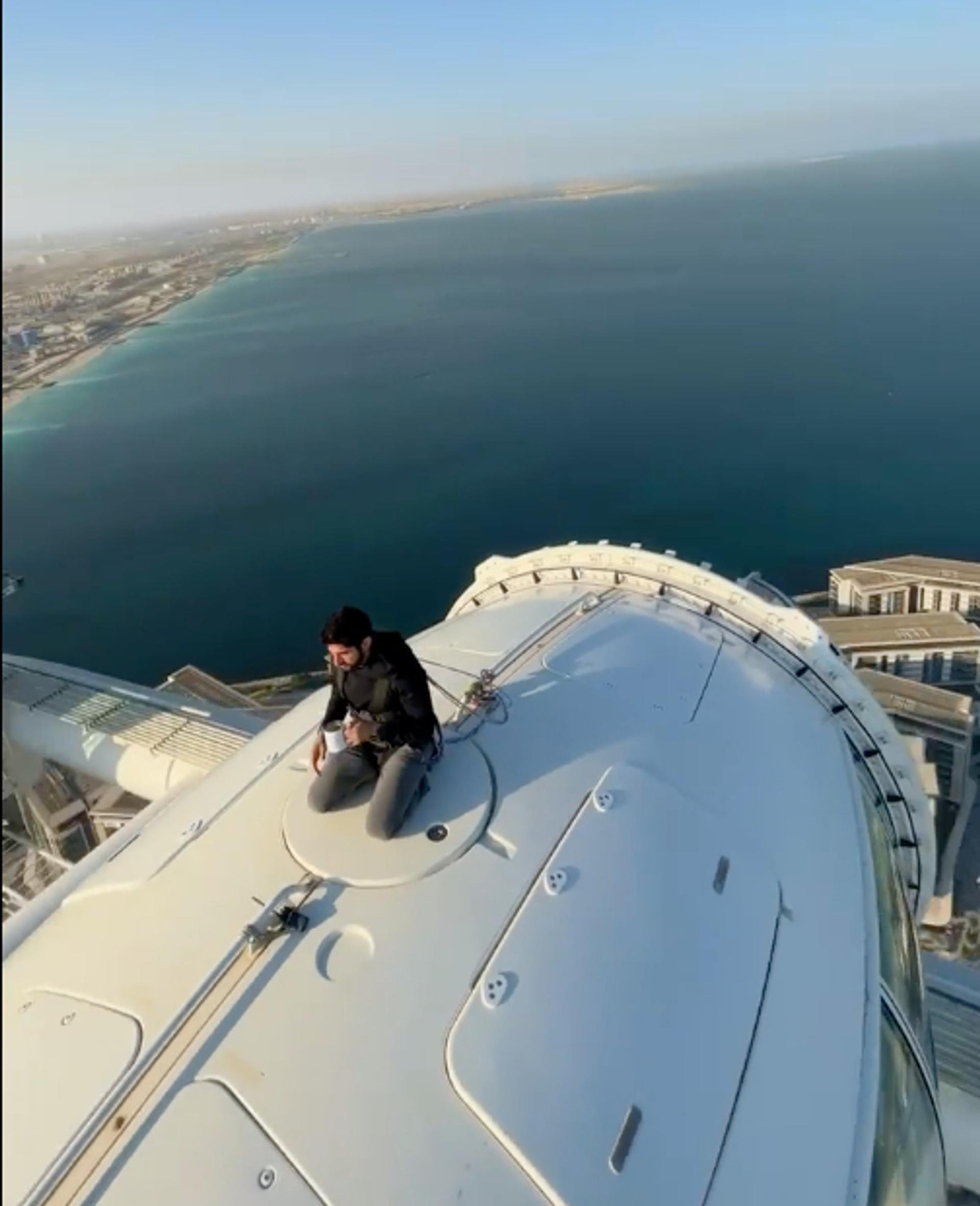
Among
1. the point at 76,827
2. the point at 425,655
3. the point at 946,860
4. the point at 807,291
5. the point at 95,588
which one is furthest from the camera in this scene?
the point at 807,291

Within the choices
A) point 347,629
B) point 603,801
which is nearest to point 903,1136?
point 603,801

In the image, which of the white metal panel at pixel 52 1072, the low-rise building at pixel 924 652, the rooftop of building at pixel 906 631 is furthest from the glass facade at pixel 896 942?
the low-rise building at pixel 924 652

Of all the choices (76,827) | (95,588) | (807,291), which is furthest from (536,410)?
(76,827)

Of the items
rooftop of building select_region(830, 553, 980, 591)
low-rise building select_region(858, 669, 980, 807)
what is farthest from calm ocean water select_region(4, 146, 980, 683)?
low-rise building select_region(858, 669, 980, 807)

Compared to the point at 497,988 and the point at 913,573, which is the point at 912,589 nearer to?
the point at 913,573

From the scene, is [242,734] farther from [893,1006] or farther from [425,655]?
[893,1006]

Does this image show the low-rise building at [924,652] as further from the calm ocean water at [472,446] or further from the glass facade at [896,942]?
the glass facade at [896,942]

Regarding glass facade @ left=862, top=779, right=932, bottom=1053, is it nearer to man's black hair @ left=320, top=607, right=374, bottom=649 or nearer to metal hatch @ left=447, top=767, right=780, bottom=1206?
metal hatch @ left=447, top=767, right=780, bottom=1206
